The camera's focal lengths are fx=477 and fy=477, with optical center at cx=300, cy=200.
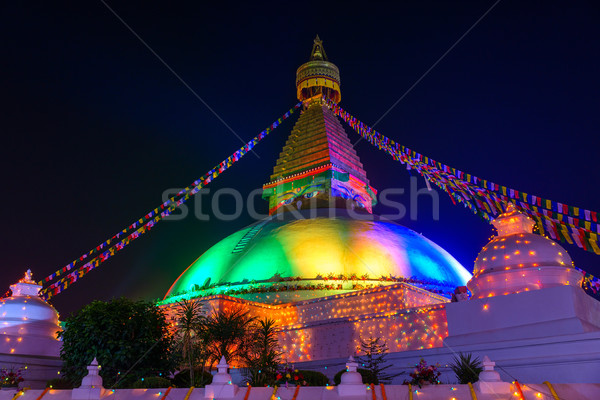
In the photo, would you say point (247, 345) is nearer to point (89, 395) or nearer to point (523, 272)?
point (89, 395)

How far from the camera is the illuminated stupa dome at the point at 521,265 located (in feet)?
38.6

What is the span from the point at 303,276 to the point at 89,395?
11.5m

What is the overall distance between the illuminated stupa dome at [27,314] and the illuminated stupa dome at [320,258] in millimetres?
5889

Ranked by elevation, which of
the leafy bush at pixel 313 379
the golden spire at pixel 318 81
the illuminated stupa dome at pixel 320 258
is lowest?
the leafy bush at pixel 313 379

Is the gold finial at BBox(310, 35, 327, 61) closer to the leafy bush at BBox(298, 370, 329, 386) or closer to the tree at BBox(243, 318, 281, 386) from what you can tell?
the tree at BBox(243, 318, 281, 386)

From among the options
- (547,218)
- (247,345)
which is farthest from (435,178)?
(247,345)

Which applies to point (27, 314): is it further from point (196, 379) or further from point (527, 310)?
point (527, 310)

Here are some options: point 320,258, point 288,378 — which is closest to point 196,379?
point 288,378

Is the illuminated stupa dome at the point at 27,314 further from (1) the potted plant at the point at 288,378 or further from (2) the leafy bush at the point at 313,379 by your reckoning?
(1) the potted plant at the point at 288,378

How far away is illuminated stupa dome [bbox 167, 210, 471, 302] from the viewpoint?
19.5 m

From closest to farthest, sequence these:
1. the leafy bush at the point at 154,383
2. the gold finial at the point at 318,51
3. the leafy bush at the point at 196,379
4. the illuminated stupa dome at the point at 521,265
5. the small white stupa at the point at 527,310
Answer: the small white stupa at the point at 527,310
the leafy bush at the point at 154,383
the leafy bush at the point at 196,379
the illuminated stupa dome at the point at 521,265
the gold finial at the point at 318,51

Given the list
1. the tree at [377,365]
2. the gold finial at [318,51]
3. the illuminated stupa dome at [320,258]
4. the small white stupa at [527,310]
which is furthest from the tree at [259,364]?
the gold finial at [318,51]

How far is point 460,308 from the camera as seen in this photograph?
40.3 feet

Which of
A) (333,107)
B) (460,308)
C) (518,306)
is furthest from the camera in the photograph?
(333,107)
